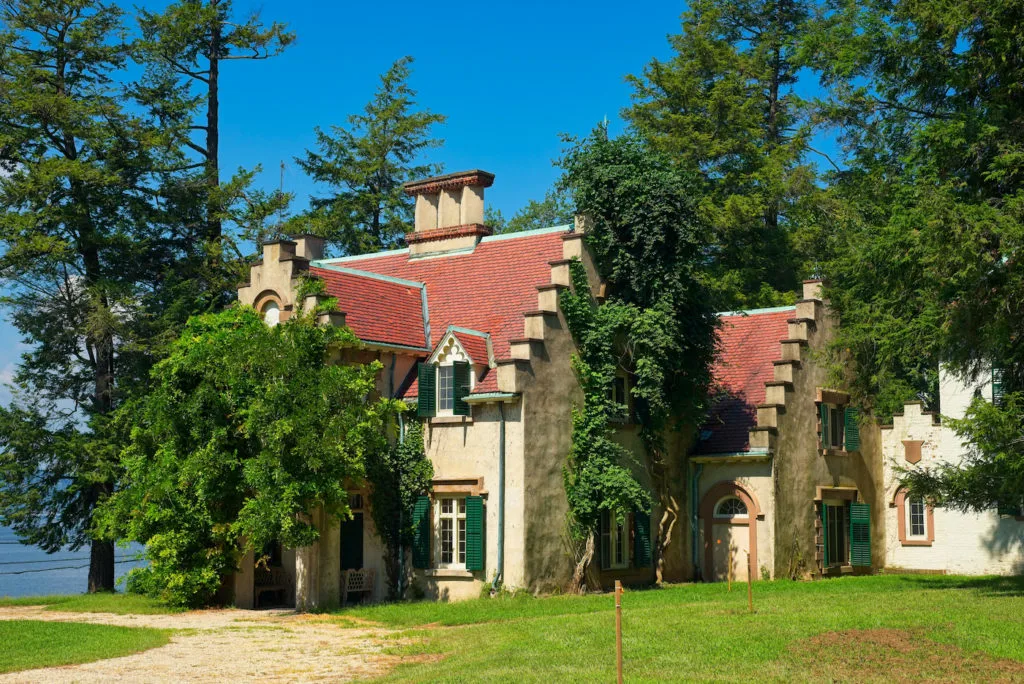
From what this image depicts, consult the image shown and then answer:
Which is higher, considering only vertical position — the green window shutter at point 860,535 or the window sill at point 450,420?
the window sill at point 450,420

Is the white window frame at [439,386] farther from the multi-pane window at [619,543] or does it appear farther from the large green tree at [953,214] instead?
the large green tree at [953,214]

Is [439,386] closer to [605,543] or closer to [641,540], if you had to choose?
[605,543]

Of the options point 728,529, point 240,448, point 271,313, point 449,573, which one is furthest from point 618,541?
point 271,313

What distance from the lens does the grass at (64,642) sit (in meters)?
17.9

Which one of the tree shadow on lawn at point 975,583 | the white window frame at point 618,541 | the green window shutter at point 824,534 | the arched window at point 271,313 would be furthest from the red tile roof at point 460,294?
the tree shadow on lawn at point 975,583

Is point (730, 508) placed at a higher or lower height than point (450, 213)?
lower

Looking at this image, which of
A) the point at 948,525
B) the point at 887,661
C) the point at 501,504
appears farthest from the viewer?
the point at 948,525

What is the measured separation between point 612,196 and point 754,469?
27.2 ft

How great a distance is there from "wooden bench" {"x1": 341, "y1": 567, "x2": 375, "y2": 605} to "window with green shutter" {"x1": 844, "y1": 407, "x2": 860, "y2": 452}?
15.2 meters

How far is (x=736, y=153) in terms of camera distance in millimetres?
44469

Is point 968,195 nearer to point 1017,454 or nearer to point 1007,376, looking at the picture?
point 1007,376

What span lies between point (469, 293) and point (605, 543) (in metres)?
7.48

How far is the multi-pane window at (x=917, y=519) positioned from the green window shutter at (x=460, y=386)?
51.8ft

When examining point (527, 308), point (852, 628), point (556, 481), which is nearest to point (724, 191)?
point (527, 308)
